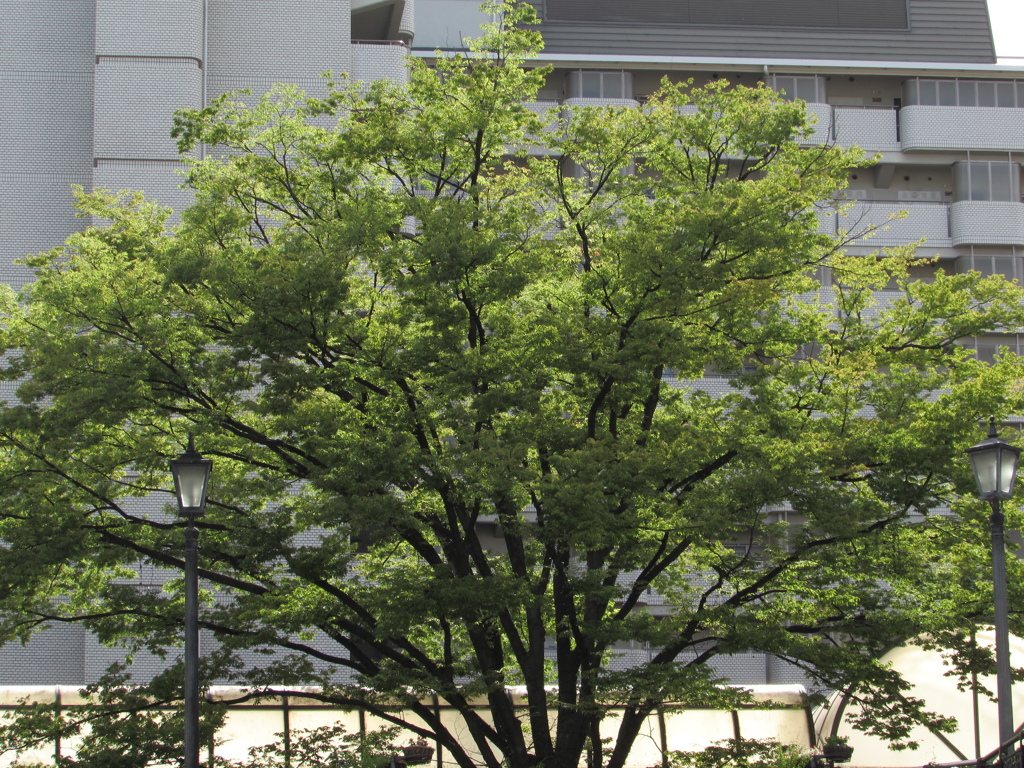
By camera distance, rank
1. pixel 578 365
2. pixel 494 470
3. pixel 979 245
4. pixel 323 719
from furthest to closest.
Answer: pixel 979 245 < pixel 323 719 < pixel 578 365 < pixel 494 470

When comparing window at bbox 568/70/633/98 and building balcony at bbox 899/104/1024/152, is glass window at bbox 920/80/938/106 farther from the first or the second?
window at bbox 568/70/633/98

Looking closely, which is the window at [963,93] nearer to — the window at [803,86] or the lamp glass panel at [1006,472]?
the window at [803,86]

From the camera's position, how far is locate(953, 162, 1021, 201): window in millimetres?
34125

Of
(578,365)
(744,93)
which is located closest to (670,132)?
(744,93)

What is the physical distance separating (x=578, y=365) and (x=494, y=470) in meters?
2.25

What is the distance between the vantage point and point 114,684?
15969 mm

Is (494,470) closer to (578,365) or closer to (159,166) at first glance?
(578,365)

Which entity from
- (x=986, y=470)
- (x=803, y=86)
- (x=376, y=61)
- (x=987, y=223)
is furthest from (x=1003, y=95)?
(x=986, y=470)

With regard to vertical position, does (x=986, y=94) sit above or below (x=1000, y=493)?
above

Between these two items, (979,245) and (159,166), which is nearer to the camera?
(159,166)

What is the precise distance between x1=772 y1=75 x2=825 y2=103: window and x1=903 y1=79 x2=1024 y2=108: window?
8.73 ft

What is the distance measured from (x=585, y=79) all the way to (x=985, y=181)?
11.7 m

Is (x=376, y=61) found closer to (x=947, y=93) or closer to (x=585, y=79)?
(x=585, y=79)

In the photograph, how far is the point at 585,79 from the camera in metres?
33.7
